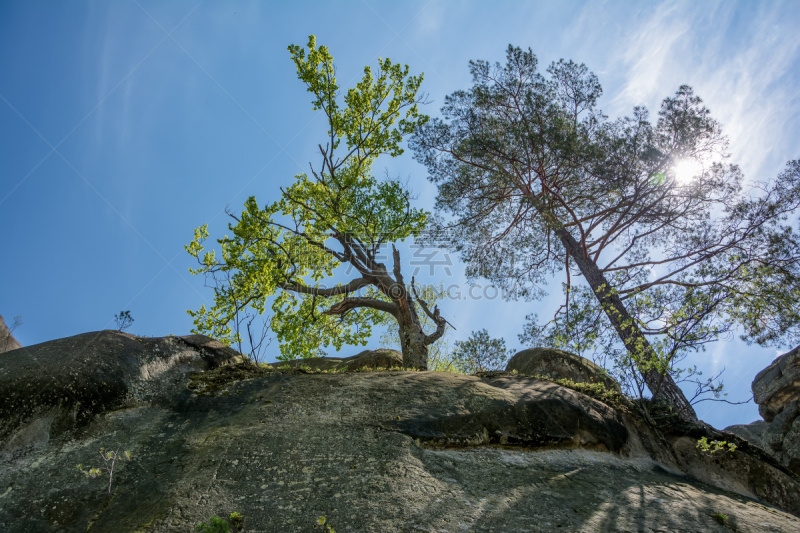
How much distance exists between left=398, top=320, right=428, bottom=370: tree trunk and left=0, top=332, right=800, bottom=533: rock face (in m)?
3.78

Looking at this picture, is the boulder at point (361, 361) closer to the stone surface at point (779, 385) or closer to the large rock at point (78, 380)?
the large rock at point (78, 380)

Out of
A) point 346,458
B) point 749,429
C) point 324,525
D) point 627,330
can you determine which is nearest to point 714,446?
point 627,330

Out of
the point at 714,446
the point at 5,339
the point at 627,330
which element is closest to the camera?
the point at 714,446

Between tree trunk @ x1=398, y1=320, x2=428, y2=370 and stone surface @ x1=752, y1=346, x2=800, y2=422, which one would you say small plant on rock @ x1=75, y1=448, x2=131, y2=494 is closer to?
tree trunk @ x1=398, y1=320, x2=428, y2=370

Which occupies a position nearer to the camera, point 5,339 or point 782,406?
point 5,339

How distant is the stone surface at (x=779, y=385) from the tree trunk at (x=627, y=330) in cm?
1046

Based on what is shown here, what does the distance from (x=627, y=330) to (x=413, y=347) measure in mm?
5569

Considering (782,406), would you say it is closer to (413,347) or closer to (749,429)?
(749,429)

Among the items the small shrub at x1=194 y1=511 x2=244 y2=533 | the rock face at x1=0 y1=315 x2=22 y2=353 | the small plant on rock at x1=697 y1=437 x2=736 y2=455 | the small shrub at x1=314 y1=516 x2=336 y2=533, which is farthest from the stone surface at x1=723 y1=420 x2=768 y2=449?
the rock face at x1=0 y1=315 x2=22 y2=353

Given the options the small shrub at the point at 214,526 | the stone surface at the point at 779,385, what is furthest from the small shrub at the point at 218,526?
the stone surface at the point at 779,385

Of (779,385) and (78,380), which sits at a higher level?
(779,385)

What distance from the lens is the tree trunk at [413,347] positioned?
37.2 ft

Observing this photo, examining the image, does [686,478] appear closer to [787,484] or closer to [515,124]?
[787,484]

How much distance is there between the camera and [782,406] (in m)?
15.7
